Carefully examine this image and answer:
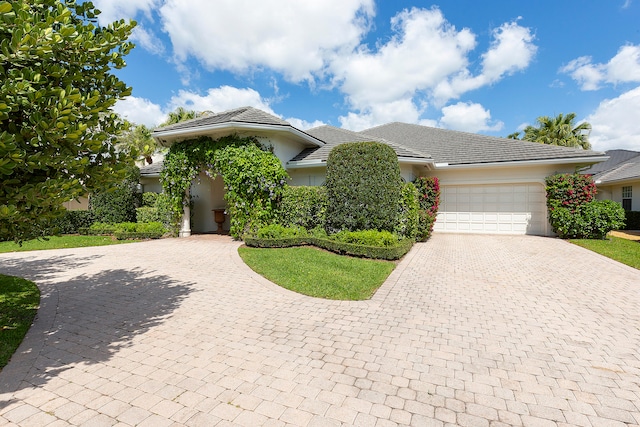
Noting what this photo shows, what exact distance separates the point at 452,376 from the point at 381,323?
1497mm

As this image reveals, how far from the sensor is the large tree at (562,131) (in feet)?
87.7

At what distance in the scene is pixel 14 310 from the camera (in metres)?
5.00

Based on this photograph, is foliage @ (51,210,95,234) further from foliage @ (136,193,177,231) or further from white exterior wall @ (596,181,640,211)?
white exterior wall @ (596,181,640,211)

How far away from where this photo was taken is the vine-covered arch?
1170 cm

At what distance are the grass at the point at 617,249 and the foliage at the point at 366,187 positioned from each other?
6911 mm

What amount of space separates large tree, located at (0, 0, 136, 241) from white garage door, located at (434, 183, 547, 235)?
603 inches

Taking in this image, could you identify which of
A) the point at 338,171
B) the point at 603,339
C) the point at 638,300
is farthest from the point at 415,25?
the point at 603,339

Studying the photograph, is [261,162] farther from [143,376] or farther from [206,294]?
[143,376]

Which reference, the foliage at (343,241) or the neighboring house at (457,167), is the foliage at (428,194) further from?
the foliage at (343,241)

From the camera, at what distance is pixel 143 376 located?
10.4ft

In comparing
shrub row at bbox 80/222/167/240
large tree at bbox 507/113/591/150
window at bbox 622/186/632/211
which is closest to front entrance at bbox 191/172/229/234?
shrub row at bbox 80/222/167/240

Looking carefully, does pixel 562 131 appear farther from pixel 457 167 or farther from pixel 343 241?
pixel 343 241

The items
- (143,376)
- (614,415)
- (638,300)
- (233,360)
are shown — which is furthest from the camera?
(638,300)

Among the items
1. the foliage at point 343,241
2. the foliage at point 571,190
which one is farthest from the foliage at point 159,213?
the foliage at point 571,190
